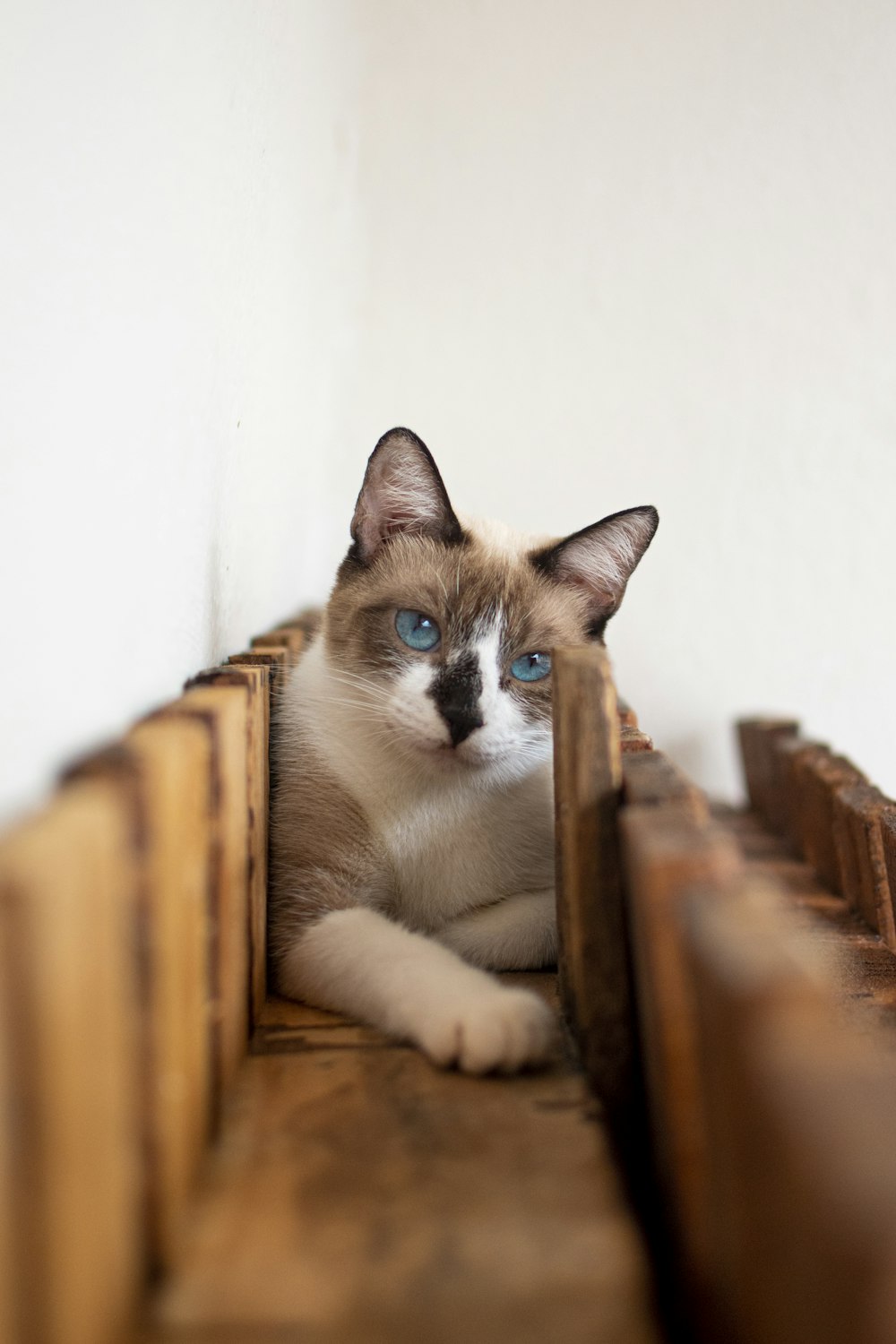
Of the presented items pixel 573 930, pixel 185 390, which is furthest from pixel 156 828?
pixel 185 390

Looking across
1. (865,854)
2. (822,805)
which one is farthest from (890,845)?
(822,805)

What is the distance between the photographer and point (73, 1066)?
44 cm

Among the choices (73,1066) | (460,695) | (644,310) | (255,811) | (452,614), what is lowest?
(73,1066)

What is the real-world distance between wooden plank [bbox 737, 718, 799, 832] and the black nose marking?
3.22ft

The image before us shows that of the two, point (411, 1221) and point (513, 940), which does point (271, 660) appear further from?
point (411, 1221)

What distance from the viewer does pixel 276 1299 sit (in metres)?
0.52

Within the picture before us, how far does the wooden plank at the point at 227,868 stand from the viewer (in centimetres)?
70

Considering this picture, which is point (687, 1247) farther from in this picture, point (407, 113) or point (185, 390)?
point (407, 113)

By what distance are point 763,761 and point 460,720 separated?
112 cm

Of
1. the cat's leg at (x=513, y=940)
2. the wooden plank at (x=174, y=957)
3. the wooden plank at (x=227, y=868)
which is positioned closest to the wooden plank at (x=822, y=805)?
the cat's leg at (x=513, y=940)

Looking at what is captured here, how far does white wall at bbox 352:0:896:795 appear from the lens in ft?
6.74

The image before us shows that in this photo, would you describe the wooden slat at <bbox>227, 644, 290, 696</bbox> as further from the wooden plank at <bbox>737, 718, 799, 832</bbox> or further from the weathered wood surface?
the wooden plank at <bbox>737, 718, 799, 832</bbox>

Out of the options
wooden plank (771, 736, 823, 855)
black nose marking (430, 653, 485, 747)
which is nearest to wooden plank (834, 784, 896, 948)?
wooden plank (771, 736, 823, 855)

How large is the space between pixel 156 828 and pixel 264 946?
0.42 metres
